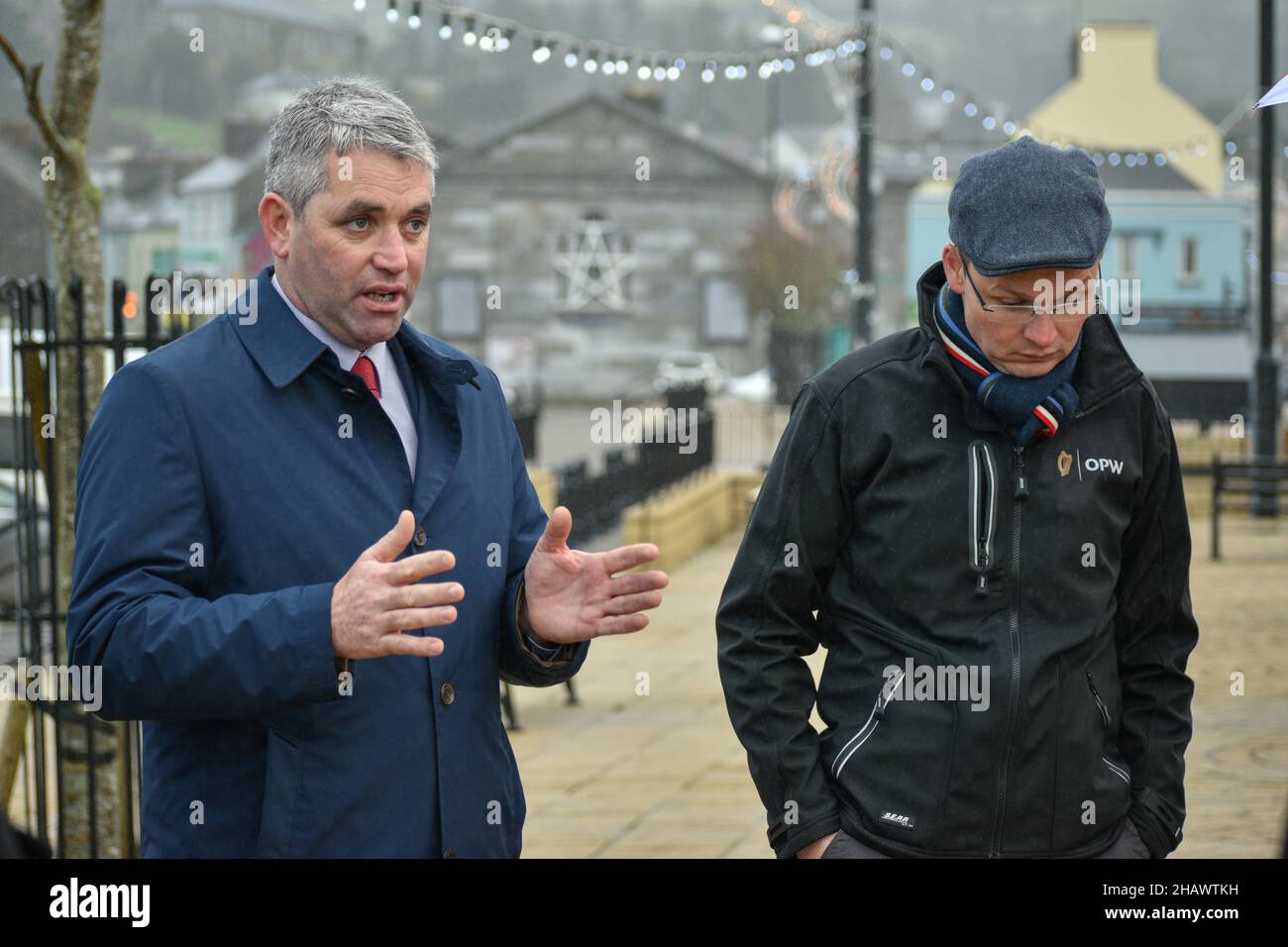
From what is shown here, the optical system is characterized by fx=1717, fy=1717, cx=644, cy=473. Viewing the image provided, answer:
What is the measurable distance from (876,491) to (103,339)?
2.99 meters

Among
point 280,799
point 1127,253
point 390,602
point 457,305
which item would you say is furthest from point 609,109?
point 390,602

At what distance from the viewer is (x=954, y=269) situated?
274 cm

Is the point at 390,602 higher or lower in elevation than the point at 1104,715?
higher

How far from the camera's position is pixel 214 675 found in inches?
91.3

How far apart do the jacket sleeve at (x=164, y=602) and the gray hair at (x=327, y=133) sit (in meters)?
0.36

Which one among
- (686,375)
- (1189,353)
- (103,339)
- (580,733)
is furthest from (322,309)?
(686,375)

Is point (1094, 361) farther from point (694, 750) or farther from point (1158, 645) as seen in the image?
point (694, 750)

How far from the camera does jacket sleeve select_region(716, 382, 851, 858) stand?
105 inches

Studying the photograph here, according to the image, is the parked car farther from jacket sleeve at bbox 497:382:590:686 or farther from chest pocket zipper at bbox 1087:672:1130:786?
chest pocket zipper at bbox 1087:672:1130:786

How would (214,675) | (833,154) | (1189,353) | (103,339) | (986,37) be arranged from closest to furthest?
(214,675) → (103,339) → (833,154) → (1189,353) → (986,37)

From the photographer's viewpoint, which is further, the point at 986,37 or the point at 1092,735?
the point at 986,37

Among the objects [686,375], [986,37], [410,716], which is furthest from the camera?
[986,37]

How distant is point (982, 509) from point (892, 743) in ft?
1.26

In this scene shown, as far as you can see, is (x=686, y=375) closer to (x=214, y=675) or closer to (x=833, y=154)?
(x=833, y=154)
